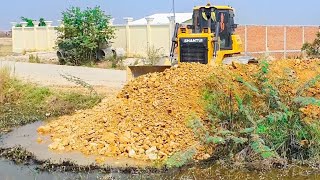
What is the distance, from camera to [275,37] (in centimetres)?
2952

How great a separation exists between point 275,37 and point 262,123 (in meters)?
22.7

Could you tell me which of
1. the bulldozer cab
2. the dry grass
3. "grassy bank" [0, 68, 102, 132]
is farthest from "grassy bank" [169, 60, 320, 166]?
the dry grass

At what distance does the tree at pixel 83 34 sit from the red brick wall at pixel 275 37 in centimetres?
741

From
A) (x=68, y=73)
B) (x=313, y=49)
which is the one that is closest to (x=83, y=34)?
(x=68, y=73)

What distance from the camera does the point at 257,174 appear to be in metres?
7.10

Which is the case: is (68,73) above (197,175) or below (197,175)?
above

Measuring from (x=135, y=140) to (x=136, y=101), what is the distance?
1.38m

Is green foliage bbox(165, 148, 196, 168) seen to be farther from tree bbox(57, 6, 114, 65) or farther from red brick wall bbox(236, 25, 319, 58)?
red brick wall bbox(236, 25, 319, 58)

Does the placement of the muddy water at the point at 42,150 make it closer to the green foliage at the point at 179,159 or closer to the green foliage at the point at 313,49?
the green foliage at the point at 179,159

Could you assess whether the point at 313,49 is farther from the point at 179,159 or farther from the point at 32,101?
the point at 179,159

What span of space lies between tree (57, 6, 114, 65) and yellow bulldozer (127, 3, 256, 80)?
37.0ft

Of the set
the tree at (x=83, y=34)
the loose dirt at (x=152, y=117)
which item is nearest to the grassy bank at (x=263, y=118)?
the loose dirt at (x=152, y=117)

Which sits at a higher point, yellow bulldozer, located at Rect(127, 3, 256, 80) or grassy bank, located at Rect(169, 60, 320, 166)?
yellow bulldozer, located at Rect(127, 3, 256, 80)

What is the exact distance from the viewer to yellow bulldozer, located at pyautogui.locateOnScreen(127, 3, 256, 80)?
44.5 ft
